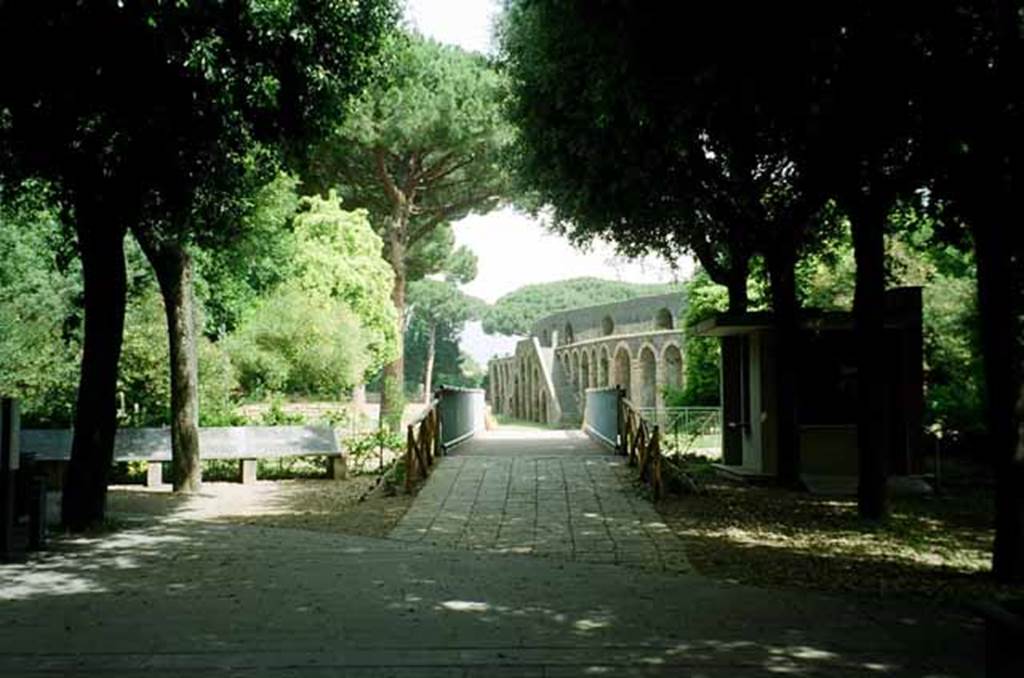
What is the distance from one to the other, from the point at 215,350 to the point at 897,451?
11.3 m

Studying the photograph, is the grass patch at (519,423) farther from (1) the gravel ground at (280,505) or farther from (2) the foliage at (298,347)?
(1) the gravel ground at (280,505)

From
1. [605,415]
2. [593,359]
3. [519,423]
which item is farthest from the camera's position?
[519,423]

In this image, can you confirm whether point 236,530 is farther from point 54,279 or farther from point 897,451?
point 54,279

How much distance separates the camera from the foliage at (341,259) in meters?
28.1

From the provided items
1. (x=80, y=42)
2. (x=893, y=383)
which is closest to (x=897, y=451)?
(x=893, y=383)

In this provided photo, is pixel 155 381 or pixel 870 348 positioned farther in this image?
pixel 155 381

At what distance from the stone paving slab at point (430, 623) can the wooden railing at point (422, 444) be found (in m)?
4.02

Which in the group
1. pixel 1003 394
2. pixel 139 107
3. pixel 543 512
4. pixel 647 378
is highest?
pixel 139 107

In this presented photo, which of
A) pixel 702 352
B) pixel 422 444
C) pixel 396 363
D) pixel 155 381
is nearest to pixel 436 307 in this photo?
pixel 396 363

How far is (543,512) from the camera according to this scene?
9.83 meters

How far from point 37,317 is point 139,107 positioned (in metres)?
15.4

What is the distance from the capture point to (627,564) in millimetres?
7184

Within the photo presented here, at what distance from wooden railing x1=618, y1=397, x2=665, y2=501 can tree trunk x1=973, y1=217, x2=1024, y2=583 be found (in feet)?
15.1

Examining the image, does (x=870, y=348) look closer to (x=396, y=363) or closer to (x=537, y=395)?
(x=396, y=363)
